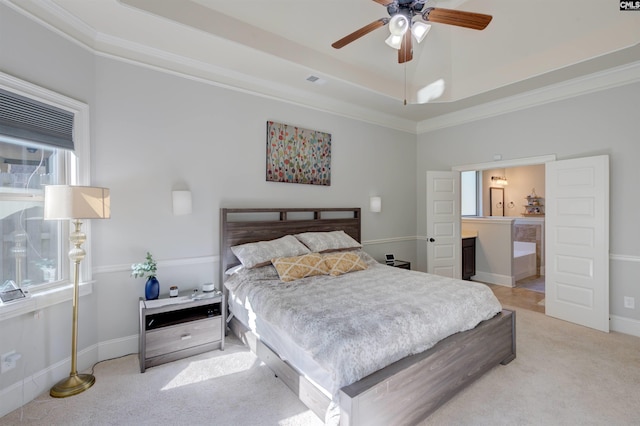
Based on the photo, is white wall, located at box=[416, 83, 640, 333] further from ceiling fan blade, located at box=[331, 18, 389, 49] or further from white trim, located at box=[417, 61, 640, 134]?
ceiling fan blade, located at box=[331, 18, 389, 49]

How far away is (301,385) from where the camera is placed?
203cm

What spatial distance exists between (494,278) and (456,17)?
4.90m

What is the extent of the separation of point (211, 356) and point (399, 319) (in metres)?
1.91

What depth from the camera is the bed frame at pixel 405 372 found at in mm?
1643

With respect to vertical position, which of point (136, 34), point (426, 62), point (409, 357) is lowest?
point (409, 357)

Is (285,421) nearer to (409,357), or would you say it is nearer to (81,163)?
(409,357)

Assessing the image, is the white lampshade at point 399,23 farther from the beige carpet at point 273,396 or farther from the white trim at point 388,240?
the white trim at point 388,240

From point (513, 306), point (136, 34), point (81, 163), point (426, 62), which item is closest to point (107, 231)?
point (81, 163)

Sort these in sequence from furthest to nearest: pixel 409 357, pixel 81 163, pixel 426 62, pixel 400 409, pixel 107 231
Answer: pixel 426 62, pixel 107 231, pixel 81 163, pixel 409 357, pixel 400 409

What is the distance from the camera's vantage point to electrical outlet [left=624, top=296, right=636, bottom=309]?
339 centimetres

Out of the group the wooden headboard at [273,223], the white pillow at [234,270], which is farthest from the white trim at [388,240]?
the white pillow at [234,270]

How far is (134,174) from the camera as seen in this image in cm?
289

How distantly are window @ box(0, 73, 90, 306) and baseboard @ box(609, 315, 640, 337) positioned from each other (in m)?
5.64

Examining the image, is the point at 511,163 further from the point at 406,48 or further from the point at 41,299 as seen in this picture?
the point at 41,299
